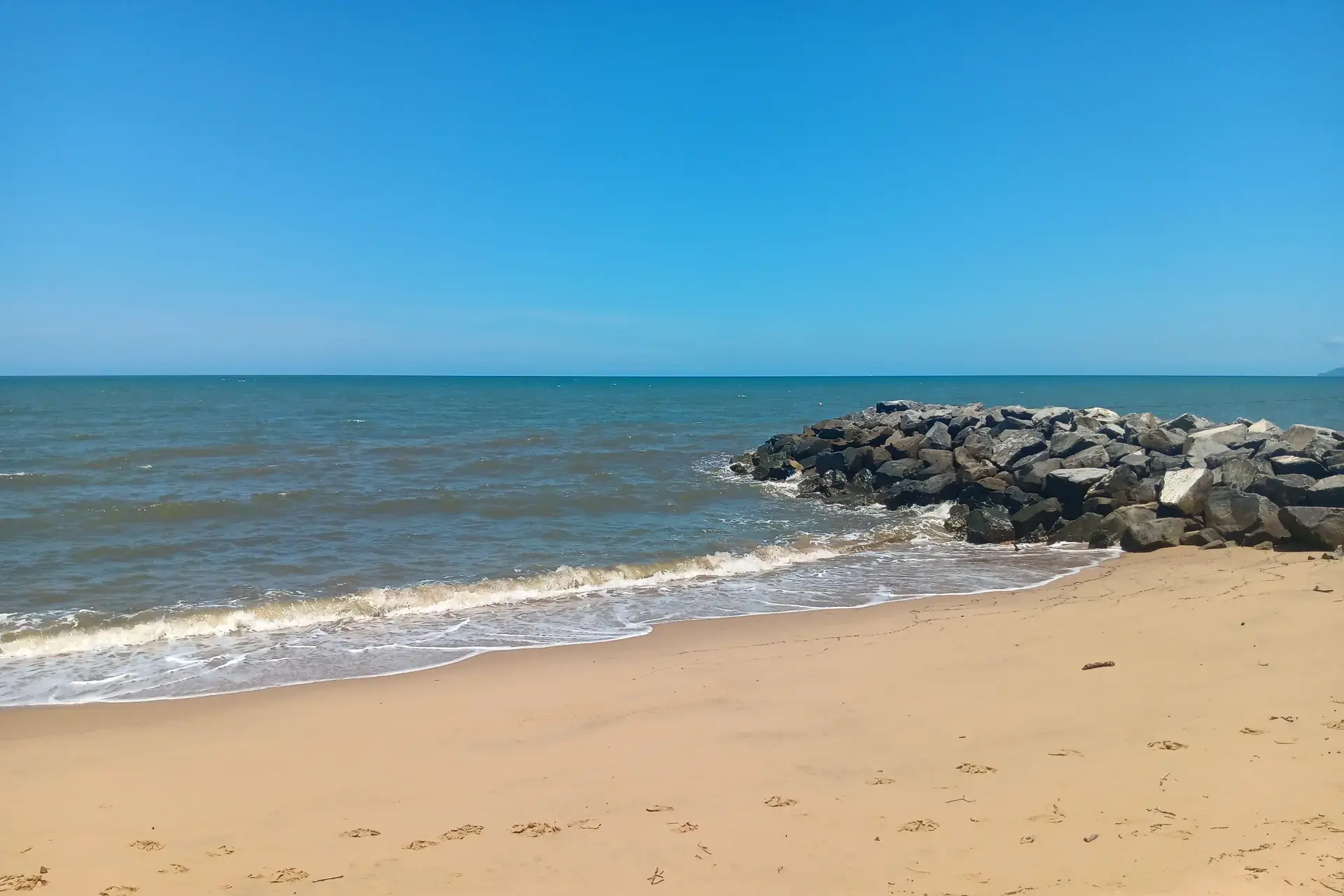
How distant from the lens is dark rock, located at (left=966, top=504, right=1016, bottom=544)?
512 inches

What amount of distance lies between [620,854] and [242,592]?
766 centimetres

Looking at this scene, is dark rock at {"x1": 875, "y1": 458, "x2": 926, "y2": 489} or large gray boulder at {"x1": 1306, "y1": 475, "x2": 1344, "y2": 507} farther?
dark rock at {"x1": 875, "y1": 458, "x2": 926, "y2": 489}

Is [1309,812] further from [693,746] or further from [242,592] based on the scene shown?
[242,592]

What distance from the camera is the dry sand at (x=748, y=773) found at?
3709 millimetres

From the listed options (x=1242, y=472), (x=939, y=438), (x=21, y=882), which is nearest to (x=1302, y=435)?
(x=1242, y=472)

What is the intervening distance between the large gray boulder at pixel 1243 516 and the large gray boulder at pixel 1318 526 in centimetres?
22

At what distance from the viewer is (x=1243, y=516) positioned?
1078 cm

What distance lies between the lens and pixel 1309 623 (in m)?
6.93

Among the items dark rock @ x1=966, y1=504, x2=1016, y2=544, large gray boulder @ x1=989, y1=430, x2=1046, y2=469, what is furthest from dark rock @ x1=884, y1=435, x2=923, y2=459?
dark rock @ x1=966, y1=504, x2=1016, y2=544

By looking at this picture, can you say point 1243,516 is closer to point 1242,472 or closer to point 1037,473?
point 1242,472

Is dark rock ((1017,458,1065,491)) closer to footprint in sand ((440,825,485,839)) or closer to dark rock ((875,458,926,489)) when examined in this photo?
dark rock ((875,458,926,489))

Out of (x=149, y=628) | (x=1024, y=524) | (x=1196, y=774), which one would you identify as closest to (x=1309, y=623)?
(x=1196, y=774)

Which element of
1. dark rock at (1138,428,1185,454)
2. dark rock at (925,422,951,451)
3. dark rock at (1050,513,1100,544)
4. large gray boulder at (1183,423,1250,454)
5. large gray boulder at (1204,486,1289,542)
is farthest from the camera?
dark rock at (925,422,951,451)

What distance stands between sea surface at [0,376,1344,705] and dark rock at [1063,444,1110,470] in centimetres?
232
